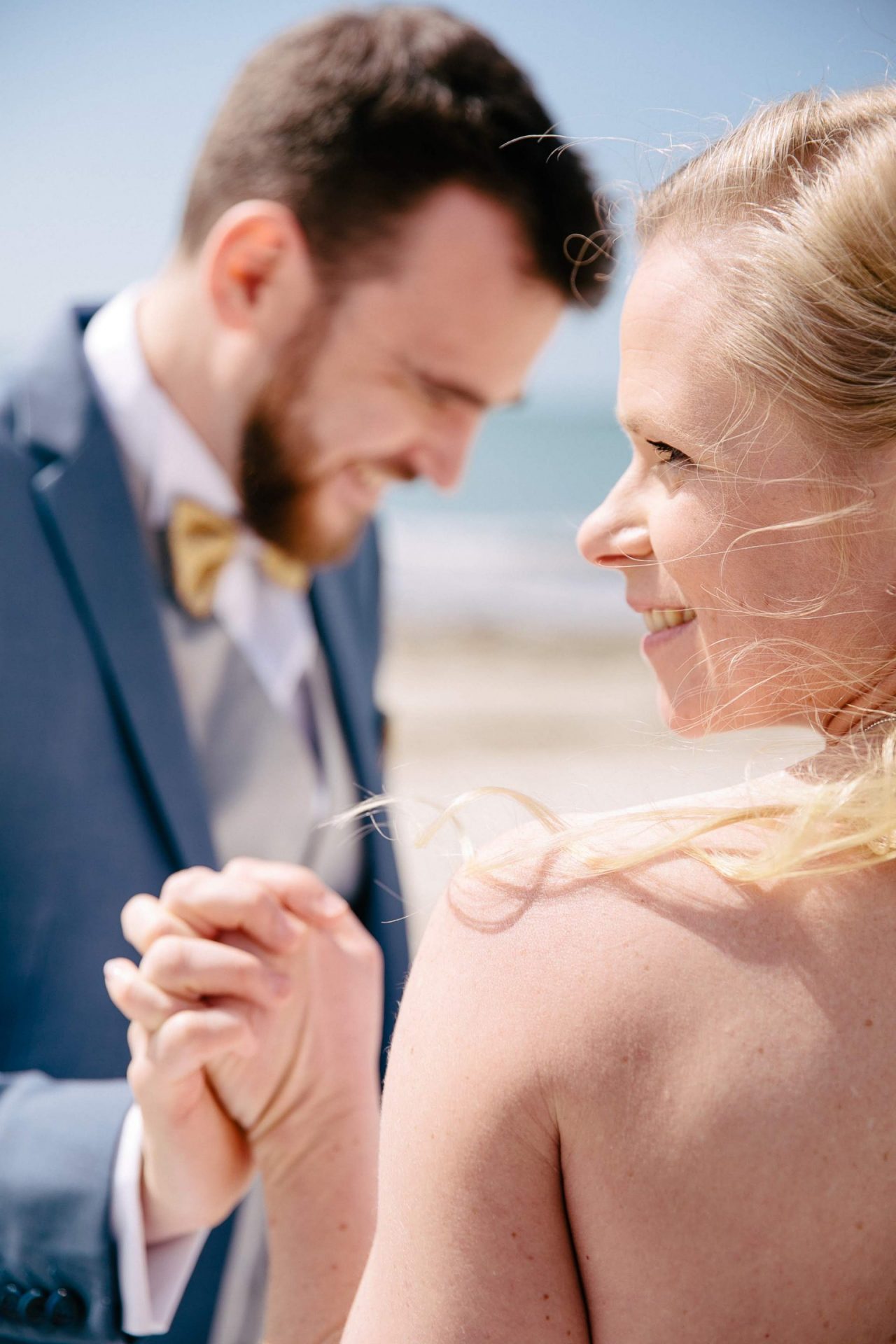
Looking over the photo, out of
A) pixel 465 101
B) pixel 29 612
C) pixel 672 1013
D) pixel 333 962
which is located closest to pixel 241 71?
pixel 465 101

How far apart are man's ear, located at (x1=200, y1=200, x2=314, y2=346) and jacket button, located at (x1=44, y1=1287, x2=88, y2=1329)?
7.39ft

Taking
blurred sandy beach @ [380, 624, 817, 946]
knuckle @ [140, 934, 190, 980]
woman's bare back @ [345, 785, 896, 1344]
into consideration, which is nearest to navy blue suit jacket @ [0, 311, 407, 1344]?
knuckle @ [140, 934, 190, 980]

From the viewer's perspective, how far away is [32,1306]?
1732 millimetres

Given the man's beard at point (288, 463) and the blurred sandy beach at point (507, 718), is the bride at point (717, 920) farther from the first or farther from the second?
the blurred sandy beach at point (507, 718)

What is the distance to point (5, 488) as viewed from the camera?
7.30 feet

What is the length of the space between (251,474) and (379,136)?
962 mm

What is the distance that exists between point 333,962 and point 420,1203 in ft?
2.22

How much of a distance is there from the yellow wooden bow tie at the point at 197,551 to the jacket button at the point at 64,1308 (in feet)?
4.69

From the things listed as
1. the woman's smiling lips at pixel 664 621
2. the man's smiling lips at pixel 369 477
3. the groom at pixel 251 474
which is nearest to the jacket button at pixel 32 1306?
the groom at pixel 251 474

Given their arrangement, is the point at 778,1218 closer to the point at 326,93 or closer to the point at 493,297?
the point at 493,297

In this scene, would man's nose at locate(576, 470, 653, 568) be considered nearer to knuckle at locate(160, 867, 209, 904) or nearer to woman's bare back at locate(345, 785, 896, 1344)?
woman's bare back at locate(345, 785, 896, 1344)

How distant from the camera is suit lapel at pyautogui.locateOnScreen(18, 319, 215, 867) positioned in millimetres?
2270

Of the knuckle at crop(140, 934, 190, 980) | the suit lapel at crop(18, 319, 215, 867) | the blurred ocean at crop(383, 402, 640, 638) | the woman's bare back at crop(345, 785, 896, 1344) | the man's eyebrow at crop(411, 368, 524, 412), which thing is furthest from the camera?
the blurred ocean at crop(383, 402, 640, 638)

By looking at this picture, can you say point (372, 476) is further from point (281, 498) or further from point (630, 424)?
point (630, 424)
